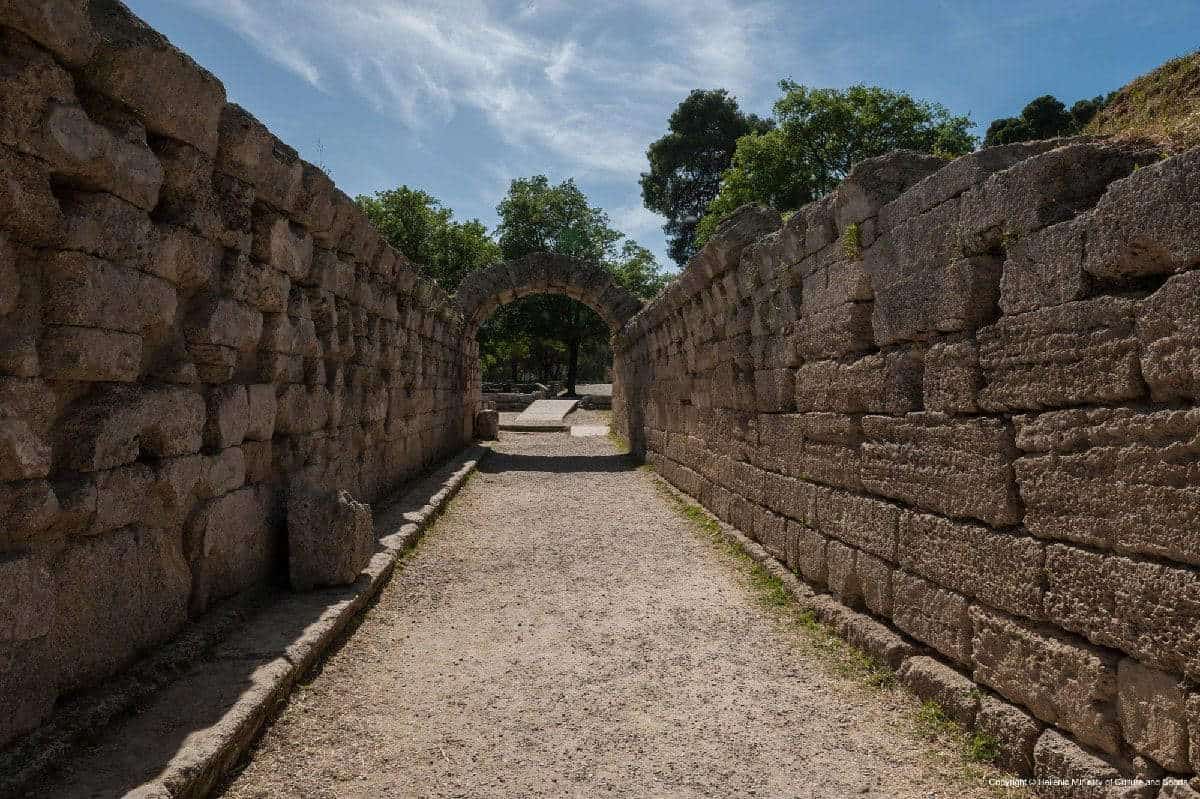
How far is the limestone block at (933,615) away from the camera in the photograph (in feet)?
11.2

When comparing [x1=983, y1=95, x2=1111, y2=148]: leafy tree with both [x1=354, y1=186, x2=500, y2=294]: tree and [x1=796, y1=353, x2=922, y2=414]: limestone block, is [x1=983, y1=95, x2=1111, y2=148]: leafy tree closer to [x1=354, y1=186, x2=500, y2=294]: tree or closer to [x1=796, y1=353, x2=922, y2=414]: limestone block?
[x1=796, y1=353, x2=922, y2=414]: limestone block

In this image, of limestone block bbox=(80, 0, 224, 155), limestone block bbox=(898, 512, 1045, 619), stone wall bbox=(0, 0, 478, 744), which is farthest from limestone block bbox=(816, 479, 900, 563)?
limestone block bbox=(80, 0, 224, 155)

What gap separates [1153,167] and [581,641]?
11.8 ft

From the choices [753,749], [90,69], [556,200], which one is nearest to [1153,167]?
[753,749]

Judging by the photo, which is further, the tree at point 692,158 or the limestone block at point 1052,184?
the tree at point 692,158

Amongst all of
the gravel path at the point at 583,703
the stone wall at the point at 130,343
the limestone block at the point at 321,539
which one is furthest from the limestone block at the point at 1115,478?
the limestone block at the point at 321,539

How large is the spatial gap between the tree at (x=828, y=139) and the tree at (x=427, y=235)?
12690 millimetres

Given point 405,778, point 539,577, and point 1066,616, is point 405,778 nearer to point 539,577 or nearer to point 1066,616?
point 1066,616

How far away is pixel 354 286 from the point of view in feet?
23.2

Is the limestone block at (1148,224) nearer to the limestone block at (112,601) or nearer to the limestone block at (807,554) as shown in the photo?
the limestone block at (807,554)

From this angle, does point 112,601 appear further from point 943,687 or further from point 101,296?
point 943,687

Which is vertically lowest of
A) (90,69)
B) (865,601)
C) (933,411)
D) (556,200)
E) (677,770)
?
(677,770)

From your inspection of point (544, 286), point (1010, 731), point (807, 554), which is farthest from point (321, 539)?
point (544, 286)

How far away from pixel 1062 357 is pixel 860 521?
71.9 inches
